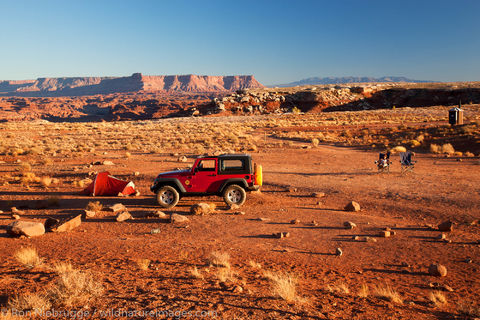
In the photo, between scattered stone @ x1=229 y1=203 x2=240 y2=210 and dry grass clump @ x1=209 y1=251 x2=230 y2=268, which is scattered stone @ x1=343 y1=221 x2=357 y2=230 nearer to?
scattered stone @ x1=229 y1=203 x2=240 y2=210

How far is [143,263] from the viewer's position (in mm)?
6641

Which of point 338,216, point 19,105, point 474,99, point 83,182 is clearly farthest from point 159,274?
point 19,105

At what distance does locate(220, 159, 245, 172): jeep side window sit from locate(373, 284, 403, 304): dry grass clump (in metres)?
6.50

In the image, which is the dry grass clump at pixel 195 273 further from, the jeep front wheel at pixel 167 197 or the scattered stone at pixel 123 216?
the jeep front wheel at pixel 167 197

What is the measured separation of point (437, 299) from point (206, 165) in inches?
314

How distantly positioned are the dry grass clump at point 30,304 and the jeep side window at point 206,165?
684cm

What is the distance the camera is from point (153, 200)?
12.7 metres

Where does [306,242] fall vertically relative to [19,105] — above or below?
below

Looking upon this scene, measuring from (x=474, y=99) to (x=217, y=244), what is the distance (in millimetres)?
88893

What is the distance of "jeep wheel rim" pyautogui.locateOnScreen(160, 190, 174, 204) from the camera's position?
11.5 m

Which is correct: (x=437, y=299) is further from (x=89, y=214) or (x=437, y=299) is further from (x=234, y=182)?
(x=89, y=214)

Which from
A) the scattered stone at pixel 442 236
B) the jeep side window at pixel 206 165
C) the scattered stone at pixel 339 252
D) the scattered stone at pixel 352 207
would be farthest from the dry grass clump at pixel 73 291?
the scattered stone at pixel 352 207

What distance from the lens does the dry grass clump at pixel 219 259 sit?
6766 millimetres

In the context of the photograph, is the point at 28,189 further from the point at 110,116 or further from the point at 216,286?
the point at 110,116
